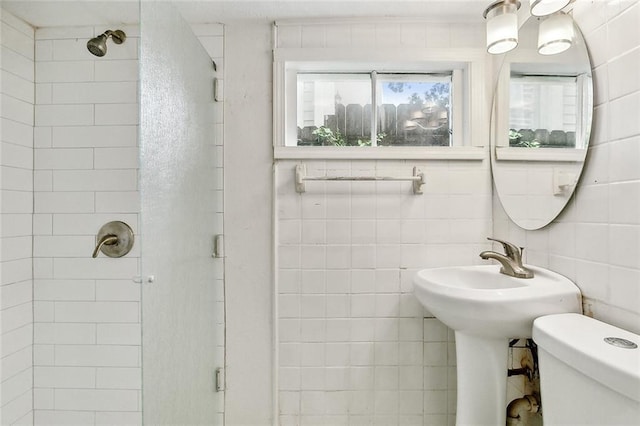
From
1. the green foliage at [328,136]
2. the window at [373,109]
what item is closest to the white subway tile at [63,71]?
the window at [373,109]

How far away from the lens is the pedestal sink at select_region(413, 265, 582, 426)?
0.97 metres

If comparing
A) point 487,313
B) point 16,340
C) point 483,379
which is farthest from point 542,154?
point 16,340

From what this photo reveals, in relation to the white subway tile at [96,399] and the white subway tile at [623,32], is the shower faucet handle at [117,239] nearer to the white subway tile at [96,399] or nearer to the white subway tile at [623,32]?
the white subway tile at [96,399]

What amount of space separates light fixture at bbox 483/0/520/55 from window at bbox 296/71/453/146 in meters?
0.34

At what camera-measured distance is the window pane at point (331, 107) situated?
4.95 ft

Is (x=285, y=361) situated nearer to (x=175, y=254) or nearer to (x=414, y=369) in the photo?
(x=414, y=369)

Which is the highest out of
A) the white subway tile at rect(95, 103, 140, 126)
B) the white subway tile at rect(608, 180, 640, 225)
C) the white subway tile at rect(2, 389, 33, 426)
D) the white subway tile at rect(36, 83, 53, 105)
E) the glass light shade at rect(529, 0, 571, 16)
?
the glass light shade at rect(529, 0, 571, 16)

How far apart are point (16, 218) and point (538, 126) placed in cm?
217

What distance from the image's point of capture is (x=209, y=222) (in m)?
1.31

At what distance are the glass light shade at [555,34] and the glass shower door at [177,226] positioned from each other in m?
1.24

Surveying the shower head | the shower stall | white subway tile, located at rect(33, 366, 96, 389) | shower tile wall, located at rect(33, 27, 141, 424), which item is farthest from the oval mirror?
white subway tile, located at rect(33, 366, 96, 389)

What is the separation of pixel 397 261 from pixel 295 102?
0.89 m

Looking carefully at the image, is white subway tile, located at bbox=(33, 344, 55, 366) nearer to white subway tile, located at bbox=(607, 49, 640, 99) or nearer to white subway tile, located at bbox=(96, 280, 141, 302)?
white subway tile, located at bbox=(96, 280, 141, 302)

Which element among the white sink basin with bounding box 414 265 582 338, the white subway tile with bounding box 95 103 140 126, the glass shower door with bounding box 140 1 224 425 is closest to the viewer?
the glass shower door with bounding box 140 1 224 425
